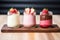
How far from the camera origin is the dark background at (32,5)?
4195 mm

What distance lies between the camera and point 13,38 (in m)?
1.48

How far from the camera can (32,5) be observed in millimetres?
4195

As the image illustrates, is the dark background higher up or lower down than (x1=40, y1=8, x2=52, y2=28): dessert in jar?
higher up

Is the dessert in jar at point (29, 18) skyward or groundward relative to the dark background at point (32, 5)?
groundward

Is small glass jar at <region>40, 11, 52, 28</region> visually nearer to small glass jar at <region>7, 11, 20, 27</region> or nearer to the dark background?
small glass jar at <region>7, 11, 20, 27</region>

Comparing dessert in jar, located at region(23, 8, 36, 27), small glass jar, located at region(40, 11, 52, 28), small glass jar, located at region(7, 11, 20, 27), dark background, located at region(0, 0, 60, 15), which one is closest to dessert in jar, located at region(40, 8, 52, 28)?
small glass jar, located at region(40, 11, 52, 28)

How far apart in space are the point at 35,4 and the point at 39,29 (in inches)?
96.4

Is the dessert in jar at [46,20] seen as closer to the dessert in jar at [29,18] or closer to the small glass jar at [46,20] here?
the small glass jar at [46,20]

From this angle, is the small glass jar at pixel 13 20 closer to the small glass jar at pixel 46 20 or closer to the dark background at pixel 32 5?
the small glass jar at pixel 46 20

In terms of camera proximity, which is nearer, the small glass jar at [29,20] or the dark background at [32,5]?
the small glass jar at [29,20]

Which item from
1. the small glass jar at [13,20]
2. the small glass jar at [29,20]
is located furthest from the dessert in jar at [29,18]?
the small glass jar at [13,20]

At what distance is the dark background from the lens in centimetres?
420

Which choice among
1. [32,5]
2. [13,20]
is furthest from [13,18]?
[32,5]

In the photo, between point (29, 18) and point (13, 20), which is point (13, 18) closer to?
point (13, 20)
